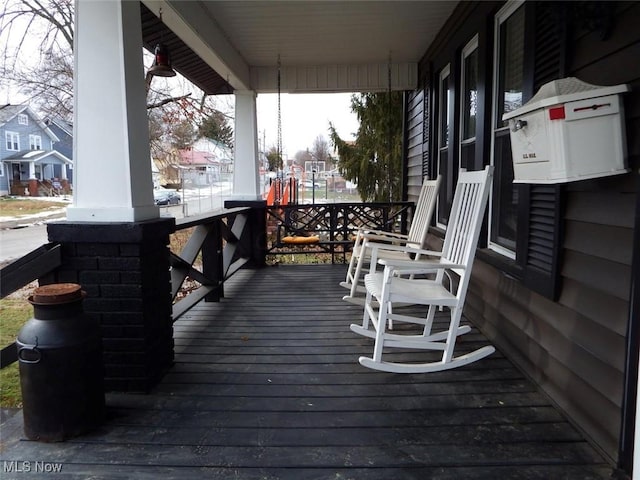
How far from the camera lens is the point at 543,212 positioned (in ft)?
6.47

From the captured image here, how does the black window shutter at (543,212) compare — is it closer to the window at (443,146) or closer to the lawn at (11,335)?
the window at (443,146)

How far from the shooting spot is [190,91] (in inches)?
432

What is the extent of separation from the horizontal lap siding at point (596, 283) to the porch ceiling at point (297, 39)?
2.17 meters

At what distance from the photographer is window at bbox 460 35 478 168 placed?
329cm

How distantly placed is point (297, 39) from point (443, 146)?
174 cm

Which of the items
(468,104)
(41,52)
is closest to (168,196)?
(41,52)

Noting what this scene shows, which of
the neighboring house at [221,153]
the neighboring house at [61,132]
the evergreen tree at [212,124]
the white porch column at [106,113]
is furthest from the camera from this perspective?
the neighboring house at [221,153]

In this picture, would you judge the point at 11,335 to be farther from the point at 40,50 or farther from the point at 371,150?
the point at 371,150

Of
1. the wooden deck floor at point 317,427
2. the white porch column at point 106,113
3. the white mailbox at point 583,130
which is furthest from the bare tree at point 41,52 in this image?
the white mailbox at point 583,130

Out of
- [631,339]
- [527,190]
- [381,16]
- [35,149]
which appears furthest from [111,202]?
[35,149]

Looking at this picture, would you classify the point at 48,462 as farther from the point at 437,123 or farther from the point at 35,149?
the point at 35,149

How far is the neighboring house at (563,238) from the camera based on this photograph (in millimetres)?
1434

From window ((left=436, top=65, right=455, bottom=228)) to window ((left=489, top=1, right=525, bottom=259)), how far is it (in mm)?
1060

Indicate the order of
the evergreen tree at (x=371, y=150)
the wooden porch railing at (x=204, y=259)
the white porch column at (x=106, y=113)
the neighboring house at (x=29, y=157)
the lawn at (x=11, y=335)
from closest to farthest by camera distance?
1. the white porch column at (x=106, y=113)
2. the wooden porch railing at (x=204, y=259)
3. the lawn at (x=11, y=335)
4. the neighboring house at (x=29, y=157)
5. the evergreen tree at (x=371, y=150)
